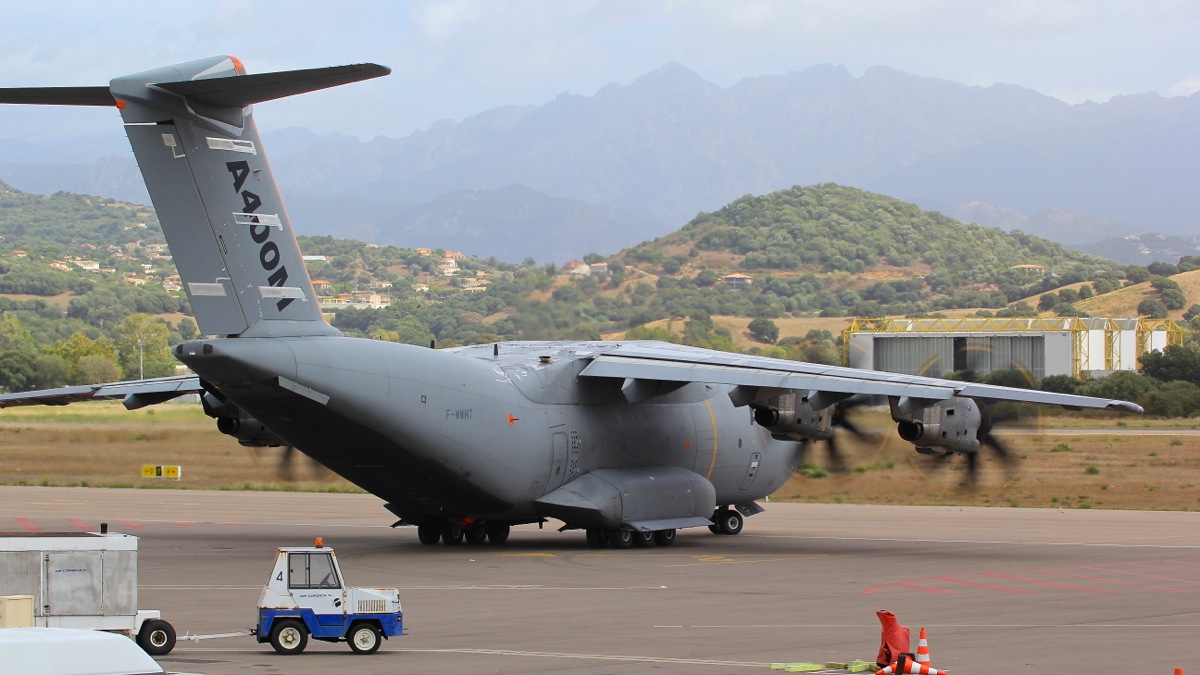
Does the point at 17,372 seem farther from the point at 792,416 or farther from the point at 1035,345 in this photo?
the point at 1035,345

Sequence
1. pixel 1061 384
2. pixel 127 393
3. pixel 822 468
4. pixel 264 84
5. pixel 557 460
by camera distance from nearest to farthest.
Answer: pixel 264 84, pixel 557 460, pixel 127 393, pixel 822 468, pixel 1061 384

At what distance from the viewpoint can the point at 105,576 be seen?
44.0 ft

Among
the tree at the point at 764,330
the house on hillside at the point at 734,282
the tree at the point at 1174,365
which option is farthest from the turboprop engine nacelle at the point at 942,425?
the house on hillside at the point at 734,282

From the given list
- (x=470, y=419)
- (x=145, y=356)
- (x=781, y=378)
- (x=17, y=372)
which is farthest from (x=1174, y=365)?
(x=145, y=356)

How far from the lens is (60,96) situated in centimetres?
1934

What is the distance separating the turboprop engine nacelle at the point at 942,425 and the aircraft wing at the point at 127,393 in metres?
12.0

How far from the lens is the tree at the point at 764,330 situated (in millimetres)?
53594

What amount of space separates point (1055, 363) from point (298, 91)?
46.5 metres

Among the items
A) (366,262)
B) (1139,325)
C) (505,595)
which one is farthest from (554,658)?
(366,262)

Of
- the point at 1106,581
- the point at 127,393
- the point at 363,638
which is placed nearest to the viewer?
the point at 363,638

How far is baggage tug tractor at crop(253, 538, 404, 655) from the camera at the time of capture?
13.5m

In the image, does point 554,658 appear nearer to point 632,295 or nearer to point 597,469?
point 597,469

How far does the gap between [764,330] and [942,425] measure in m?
35.2

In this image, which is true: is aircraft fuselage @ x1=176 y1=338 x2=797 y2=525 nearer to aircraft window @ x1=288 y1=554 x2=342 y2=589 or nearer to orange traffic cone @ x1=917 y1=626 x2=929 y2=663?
aircraft window @ x1=288 y1=554 x2=342 y2=589
